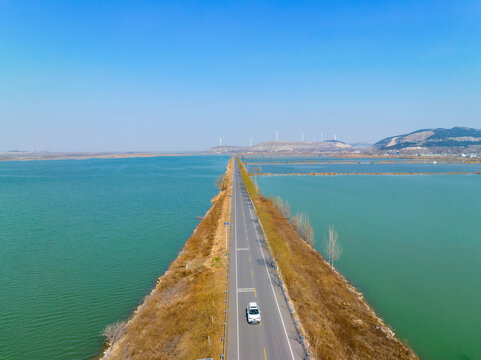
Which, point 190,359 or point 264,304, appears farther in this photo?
point 264,304

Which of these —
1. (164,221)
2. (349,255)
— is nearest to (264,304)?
(349,255)

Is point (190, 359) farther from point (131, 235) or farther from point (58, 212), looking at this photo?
point (58, 212)

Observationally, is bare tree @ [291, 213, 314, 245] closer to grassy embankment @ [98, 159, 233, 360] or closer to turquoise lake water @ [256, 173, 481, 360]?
turquoise lake water @ [256, 173, 481, 360]

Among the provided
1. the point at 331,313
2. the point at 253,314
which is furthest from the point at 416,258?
the point at 253,314

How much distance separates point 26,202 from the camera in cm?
9875

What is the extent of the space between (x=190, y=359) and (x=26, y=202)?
106229mm

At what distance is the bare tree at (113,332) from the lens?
28.8m

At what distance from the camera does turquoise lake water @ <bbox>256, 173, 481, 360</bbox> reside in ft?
107

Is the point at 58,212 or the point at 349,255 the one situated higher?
the point at 58,212

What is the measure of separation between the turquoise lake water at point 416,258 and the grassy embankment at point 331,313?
13.0ft

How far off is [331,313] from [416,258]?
3064 centimetres

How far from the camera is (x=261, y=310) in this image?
94.9 feet

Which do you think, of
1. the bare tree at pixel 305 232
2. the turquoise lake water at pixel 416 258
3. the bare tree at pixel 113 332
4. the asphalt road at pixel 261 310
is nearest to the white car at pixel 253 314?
the asphalt road at pixel 261 310

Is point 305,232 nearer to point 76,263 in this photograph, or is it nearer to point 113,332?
point 113,332
